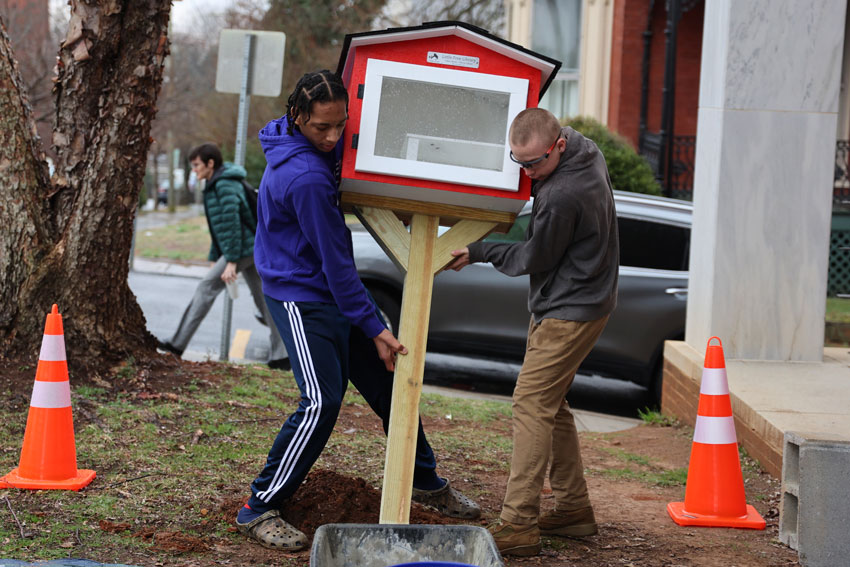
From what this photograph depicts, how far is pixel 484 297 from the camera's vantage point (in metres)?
8.62

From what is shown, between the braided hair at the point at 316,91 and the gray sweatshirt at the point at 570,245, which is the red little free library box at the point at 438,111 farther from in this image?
the gray sweatshirt at the point at 570,245

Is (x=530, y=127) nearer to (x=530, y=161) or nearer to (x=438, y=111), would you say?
(x=530, y=161)

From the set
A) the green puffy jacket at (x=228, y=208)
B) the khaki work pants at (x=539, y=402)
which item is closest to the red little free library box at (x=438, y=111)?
the khaki work pants at (x=539, y=402)

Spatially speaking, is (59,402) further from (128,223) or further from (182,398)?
(128,223)

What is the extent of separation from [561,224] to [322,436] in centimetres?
126

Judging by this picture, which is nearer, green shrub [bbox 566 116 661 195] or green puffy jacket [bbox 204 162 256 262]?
green puffy jacket [bbox 204 162 256 262]

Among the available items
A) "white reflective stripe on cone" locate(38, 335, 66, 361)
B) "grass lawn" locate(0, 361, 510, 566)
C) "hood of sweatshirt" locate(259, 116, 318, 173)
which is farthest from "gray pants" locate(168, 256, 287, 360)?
"hood of sweatshirt" locate(259, 116, 318, 173)

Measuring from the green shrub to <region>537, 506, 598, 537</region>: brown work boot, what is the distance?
7.84m

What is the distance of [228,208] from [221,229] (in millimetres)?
199

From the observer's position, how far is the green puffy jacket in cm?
844

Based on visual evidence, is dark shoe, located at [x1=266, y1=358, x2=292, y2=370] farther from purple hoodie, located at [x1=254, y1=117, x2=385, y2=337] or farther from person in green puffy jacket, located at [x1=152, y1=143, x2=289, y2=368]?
purple hoodie, located at [x1=254, y1=117, x2=385, y2=337]

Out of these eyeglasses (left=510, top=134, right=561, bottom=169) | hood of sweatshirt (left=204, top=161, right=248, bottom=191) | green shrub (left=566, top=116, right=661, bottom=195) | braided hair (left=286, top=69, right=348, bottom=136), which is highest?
green shrub (left=566, top=116, right=661, bottom=195)

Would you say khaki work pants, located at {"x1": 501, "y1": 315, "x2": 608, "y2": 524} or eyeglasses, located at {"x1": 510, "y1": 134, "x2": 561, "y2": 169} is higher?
eyeglasses, located at {"x1": 510, "y1": 134, "x2": 561, "y2": 169}

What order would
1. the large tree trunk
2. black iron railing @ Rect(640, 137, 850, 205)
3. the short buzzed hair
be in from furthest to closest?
black iron railing @ Rect(640, 137, 850, 205) < the large tree trunk < the short buzzed hair
